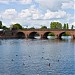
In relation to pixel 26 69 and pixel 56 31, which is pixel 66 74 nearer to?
pixel 26 69

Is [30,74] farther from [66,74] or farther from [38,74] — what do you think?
[66,74]

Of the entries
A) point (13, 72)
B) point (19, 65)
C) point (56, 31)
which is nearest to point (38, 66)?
point (19, 65)

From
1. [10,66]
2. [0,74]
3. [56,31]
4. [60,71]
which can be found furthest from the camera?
[56,31]

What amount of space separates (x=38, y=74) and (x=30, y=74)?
3.88ft

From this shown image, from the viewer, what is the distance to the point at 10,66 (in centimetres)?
5188

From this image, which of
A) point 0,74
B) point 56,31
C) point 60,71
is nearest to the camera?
point 0,74

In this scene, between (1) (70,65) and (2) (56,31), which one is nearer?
(1) (70,65)

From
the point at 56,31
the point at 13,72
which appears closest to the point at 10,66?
the point at 13,72

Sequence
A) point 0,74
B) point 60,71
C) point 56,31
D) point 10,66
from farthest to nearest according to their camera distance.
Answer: point 56,31, point 10,66, point 60,71, point 0,74

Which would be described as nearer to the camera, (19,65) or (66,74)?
(66,74)

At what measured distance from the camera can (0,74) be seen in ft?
145

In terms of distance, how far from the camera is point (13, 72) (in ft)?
152

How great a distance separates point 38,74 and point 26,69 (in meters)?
4.75

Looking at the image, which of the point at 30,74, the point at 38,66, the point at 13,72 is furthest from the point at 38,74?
the point at 38,66
